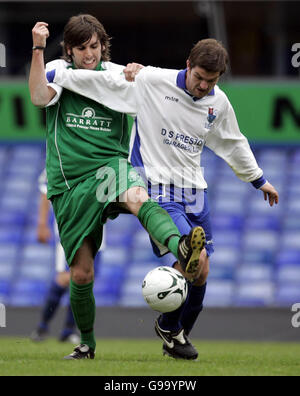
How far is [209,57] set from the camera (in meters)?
6.35

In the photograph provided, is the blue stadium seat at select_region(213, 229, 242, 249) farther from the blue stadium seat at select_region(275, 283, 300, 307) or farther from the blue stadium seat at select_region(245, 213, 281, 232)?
the blue stadium seat at select_region(275, 283, 300, 307)

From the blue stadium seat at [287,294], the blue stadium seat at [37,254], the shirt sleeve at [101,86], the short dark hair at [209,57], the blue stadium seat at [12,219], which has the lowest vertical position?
the blue stadium seat at [287,294]

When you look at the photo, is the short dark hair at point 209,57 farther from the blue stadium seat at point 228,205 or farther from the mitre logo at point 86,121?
the blue stadium seat at point 228,205

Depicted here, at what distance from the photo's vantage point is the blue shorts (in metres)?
6.45

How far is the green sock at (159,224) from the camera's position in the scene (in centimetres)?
604

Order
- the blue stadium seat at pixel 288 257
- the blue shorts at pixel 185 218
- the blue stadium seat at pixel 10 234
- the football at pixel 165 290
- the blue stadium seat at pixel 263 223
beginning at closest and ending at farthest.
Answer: the football at pixel 165 290, the blue shorts at pixel 185 218, the blue stadium seat at pixel 288 257, the blue stadium seat at pixel 263 223, the blue stadium seat at pixel 10 234

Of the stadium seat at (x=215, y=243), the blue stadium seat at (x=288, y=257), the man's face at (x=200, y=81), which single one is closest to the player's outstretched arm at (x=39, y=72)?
the man's face at (x=200, y=81)

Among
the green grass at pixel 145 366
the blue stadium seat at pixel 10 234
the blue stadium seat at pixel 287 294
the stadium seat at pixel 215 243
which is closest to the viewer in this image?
the green grass at pixel 145 366

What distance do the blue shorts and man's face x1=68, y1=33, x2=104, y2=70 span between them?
1100 millimetres

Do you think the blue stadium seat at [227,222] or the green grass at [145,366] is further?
the blue stadium seat at [227,222]

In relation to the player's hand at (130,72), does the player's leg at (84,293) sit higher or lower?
lower

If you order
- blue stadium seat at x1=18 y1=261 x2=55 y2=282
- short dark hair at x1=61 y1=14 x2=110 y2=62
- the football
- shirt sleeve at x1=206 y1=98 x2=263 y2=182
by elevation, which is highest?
short dark hair at x1=61 y1=14 x2=110 y2=62

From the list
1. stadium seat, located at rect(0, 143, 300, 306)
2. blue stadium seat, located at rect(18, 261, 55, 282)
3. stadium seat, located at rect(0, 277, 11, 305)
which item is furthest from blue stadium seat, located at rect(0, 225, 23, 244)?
stadium seat, located at rect(0, 277, 11, 305)
